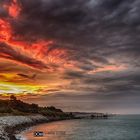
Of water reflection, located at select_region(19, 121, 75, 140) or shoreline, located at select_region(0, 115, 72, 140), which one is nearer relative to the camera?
shoreline, located at select_region(0, 115, 72, 140)

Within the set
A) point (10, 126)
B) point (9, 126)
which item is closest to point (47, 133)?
point (10, 126)

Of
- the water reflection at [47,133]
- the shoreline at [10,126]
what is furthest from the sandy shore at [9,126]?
the water reflection at [47,133]

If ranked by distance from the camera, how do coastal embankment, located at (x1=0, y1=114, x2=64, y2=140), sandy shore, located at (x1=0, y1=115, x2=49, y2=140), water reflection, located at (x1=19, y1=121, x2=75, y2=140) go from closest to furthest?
sandy shore, located at (x1=0, y1=115, x2=49, y2=140)
coastal embankment, located at (x1=0, y1=114, x2=64, y2=140)
water reflection, located at (x1=19, y1=121, x2=75, y2=140)

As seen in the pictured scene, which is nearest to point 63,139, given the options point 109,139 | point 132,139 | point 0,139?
point 109,139

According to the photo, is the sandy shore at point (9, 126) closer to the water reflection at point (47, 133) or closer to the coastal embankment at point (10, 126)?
the coastal embankment at point (10, 126)

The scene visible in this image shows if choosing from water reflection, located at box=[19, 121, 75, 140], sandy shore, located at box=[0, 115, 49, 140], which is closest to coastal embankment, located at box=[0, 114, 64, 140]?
sandy shore, located at box=[0, 115, 49, 140]

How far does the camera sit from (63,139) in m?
74.1

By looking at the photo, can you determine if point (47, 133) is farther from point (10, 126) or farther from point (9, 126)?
point (9, 126)

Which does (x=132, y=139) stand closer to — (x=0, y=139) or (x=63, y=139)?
(x=63, y=139)

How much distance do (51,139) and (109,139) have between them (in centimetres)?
1699

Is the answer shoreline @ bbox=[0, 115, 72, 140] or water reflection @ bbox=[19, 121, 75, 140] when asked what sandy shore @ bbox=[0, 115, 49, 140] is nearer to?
shoreline @ bbox=[0, 115, 72, 140]

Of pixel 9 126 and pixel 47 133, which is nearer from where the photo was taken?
pixel 9 126

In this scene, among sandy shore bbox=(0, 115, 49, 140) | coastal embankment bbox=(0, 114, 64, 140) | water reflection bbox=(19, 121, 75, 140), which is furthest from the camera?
water reflection bbox=(19, 121, 75, 140)

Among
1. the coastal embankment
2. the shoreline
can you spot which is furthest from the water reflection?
the coastal embankment
